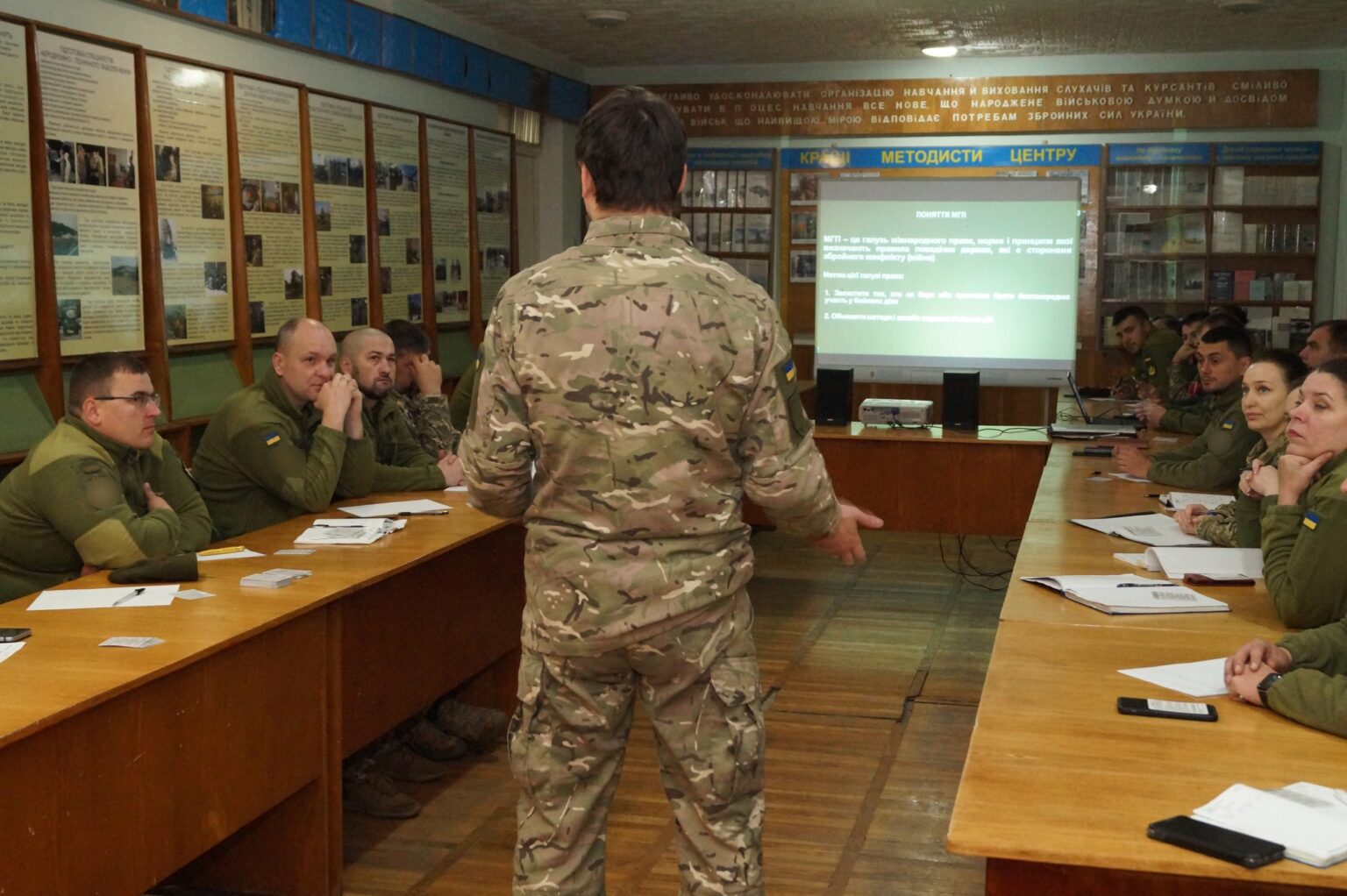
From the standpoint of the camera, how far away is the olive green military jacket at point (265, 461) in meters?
4.01

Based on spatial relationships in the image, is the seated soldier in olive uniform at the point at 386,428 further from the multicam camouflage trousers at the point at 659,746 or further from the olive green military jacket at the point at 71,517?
the multicam camouflage trousers at the point at 659,746

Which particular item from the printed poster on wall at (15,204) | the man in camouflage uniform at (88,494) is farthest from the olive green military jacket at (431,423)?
the man in camouflage uniform at (88,494)

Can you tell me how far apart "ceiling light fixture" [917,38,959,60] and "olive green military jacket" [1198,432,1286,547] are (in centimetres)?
525

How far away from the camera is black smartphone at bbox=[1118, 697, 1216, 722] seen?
2.14m

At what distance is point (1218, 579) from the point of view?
315 cm

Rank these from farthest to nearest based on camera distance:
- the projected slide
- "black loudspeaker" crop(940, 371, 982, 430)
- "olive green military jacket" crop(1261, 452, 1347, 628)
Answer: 1. the projected slide
2. "black loudspeaker" crop(940, 371, 982, 430)
3. "olive green military jacket" crop(1261, 452, 1347, 628)

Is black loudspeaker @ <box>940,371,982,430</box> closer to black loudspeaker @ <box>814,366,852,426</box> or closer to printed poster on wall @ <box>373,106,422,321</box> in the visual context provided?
black loudspeaker @ <box>814,366,852,426</box>

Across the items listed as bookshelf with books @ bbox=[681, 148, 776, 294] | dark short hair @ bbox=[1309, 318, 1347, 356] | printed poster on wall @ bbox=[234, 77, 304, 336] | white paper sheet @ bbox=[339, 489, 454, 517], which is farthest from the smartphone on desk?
bookshelf with books @ bbox=[681, 148, 776, 294]

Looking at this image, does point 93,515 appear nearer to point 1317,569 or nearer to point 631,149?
Result: point 631,149

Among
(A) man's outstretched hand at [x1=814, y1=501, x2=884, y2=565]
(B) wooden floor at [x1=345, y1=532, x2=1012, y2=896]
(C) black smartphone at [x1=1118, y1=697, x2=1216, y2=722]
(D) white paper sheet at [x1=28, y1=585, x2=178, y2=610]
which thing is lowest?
(B) wooden floor at [x1=345, y1=532, x2=1012, y2=896]

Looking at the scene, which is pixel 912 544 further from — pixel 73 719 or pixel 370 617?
pixel 73 719

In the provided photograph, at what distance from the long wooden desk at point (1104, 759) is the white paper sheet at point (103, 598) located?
1.72 m

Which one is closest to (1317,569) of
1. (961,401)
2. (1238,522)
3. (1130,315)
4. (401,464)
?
(1238,522)

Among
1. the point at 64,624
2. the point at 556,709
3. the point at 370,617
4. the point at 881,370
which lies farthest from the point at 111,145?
the point at 881,370
